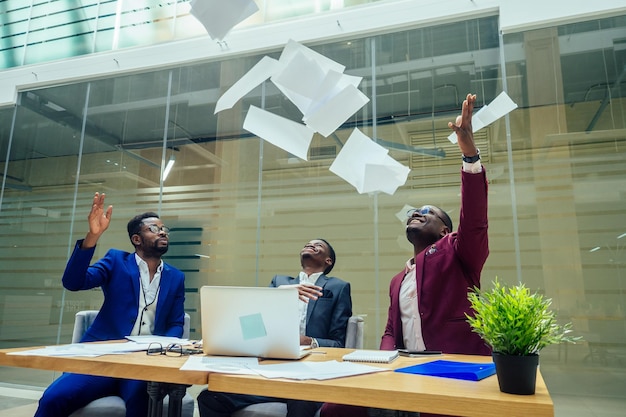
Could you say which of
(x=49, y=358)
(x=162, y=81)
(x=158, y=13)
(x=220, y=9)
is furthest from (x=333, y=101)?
(x=158, y=13)

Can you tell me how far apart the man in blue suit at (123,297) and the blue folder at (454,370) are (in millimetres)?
1247

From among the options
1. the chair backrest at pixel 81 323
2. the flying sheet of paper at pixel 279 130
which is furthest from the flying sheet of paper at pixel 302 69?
the chair backrest at pixel 81 323

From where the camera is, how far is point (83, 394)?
77.0 inches

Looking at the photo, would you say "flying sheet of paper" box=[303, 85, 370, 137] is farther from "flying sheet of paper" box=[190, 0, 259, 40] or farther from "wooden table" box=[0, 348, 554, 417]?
"wooden table" box=[0, 348, 554, 417]

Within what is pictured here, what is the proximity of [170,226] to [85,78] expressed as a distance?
227 centimetres

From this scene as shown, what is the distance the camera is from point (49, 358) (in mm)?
1422

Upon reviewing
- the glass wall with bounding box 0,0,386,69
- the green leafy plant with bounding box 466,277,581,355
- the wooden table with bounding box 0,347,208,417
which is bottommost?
the wooden table with bounding box 0,347,208,417

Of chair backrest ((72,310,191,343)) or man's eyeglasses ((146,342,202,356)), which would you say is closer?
man's eyeglasses ((146,342,202,356))

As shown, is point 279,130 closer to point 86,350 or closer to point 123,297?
point 86,350

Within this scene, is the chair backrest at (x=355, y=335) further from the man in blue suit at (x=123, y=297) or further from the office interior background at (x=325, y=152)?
the office interior background at (x=325, y=152)

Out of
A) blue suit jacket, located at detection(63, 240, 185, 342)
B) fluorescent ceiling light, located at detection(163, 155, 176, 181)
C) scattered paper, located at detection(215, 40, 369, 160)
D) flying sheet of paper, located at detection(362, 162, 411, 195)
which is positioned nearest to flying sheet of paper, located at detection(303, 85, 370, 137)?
scattered paper, located at detection(215, 40, 369, 160)

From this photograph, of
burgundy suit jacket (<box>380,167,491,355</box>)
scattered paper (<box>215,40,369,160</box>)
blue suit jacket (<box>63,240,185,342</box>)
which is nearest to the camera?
scattered paper (<box>215,40,369,160</box>)

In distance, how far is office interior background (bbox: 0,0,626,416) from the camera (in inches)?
149

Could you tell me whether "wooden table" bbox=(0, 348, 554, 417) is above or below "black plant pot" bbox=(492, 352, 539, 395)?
below
